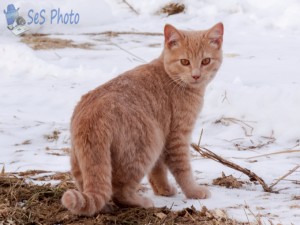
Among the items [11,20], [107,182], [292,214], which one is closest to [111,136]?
[107,182]

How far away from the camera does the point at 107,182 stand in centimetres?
308

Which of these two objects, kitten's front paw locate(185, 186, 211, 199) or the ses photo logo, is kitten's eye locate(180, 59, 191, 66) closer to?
kitten's front paw locate(185, 186, 211, 199)

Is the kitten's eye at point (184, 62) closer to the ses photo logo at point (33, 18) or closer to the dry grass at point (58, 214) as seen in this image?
the dry grass at point (58, 214)

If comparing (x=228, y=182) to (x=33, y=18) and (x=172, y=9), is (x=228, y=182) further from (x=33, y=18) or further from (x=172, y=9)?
(x=172, y=9)

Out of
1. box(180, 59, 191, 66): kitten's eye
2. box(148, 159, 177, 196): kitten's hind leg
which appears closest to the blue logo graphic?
box(180, 59, 191, 66): kitten's eye

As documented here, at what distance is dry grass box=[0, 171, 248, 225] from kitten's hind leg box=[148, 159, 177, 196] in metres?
0.45

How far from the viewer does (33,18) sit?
911cm

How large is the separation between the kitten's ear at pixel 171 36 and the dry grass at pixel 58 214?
119cm

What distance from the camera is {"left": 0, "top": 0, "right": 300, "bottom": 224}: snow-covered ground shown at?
420 cm

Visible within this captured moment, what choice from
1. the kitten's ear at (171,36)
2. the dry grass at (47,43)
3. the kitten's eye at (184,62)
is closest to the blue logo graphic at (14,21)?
the dry grass at (47,43)

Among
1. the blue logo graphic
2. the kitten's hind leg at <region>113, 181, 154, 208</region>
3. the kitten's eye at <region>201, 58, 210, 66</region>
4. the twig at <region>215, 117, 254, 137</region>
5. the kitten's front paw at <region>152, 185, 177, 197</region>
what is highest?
the kitten's eye at <region>201, 58, 210, 66</region>

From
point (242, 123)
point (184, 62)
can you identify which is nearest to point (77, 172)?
point (184, 62)

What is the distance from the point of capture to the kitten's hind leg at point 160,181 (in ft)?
12.4

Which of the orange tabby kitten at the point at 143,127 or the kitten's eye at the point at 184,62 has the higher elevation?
the kitten's eye at the point at 184,62
